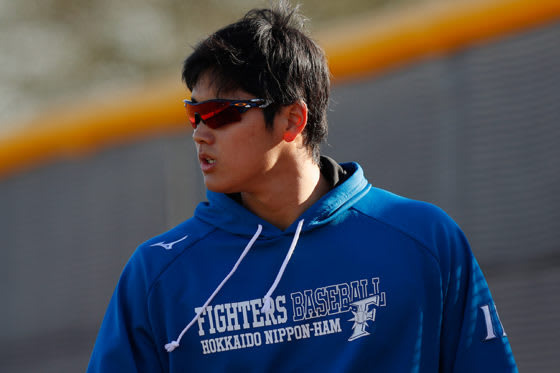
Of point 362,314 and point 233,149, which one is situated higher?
point 233,149

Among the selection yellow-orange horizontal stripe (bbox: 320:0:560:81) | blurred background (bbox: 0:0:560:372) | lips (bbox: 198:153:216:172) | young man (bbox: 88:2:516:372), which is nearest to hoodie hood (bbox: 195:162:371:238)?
young man (bbox: 88:2:516:372)

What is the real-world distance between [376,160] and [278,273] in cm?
293

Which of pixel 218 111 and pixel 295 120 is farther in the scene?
pixel 295 120

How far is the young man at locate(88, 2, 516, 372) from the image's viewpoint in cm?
264

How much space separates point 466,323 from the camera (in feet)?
8.74

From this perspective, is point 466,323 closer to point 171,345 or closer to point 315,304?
point 315,304

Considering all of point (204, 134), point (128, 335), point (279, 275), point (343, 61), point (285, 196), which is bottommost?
point (128, 335)

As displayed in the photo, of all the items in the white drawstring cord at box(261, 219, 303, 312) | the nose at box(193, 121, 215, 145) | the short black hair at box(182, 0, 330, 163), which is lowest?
the white drawstring cord at box(261, 219, 303, 312)

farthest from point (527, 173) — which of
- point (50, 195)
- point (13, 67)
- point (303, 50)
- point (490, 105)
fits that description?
point (13, 67)

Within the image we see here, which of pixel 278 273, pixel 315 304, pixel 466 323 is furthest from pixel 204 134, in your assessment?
pixel 466 323

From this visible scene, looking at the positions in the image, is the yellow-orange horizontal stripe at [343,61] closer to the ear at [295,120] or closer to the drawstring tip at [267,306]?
the ear at [295,120]

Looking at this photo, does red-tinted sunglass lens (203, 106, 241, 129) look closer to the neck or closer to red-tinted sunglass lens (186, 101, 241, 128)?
red-tinted sunglass lens (186, 101, 241, 128)

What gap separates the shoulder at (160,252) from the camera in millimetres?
2727

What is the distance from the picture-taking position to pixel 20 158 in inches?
299
